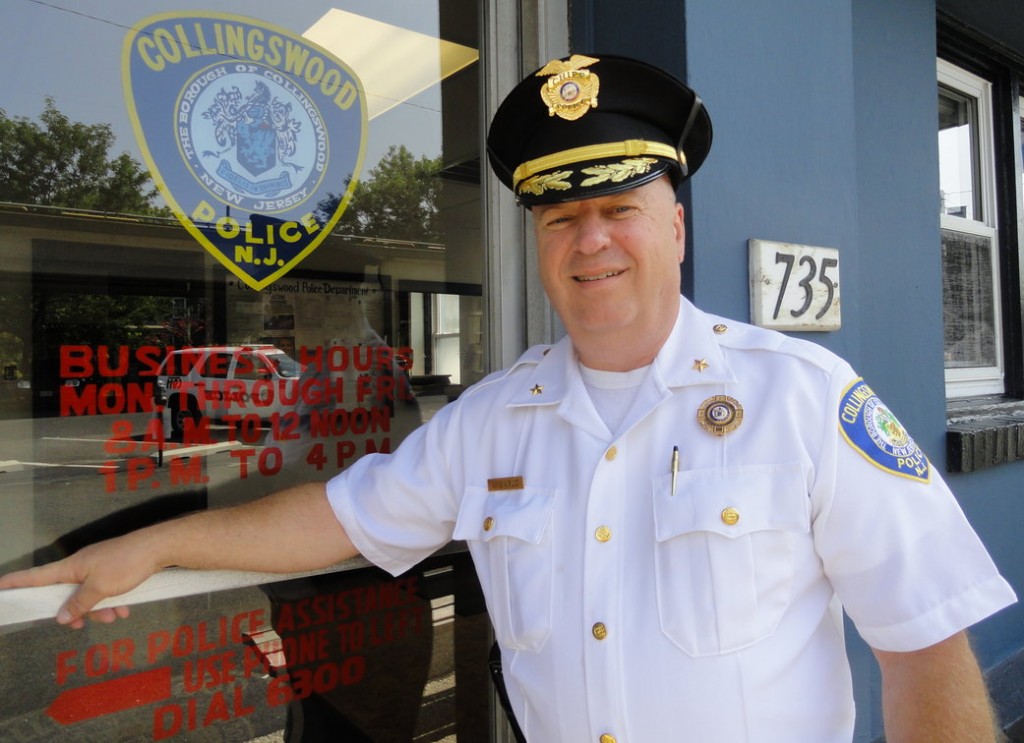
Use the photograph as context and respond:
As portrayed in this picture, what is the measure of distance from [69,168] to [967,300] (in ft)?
12.8

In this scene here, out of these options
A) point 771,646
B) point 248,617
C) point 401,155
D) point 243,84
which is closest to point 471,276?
point 401,155

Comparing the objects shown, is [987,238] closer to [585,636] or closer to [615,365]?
[615,365]

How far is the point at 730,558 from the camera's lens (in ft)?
3.76

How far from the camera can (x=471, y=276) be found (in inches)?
85.0

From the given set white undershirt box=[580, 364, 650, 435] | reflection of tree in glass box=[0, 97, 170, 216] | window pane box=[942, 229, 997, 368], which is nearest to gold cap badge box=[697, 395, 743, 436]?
white undershirt box=[580, 364, 650, 435]

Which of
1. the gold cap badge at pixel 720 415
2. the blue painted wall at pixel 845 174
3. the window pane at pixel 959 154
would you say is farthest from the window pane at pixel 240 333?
the window pane at pixel 959 154

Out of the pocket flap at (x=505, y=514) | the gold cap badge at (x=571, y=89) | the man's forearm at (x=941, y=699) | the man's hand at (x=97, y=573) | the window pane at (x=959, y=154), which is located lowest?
the man's forearm at (x=941, y=699)

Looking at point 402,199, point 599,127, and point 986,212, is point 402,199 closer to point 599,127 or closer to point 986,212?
point 599,127

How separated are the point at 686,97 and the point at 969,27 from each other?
289 centimetres

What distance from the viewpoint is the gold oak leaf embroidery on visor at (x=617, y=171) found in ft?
4.25

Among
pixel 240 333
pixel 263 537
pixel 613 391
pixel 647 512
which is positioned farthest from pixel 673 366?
pixel 240 333

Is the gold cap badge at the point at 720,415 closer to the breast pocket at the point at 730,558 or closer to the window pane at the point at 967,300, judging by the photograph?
the breast pocket at the point at 730,558

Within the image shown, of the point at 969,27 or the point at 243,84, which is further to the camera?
the point at 969,27

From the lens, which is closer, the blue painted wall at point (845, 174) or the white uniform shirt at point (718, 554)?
the white uniform shirt at point (718, 554)
